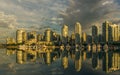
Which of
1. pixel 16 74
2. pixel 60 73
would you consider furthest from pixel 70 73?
pixel 16 74

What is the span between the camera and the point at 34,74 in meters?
66.9

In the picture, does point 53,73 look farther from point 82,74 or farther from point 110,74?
point 110,74

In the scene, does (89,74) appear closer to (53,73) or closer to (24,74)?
(53,73)

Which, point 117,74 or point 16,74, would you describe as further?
point 117,74

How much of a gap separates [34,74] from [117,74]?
20.6m

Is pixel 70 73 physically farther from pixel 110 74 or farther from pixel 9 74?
pixel 9 74

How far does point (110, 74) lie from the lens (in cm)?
7025

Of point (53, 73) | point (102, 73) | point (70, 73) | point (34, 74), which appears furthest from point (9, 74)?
point (102, 73)

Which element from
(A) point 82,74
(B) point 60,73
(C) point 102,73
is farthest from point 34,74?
(C) point 102,73

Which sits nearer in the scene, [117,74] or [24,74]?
[24,74]

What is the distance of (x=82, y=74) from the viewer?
70062 millimetres

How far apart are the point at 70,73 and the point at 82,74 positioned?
3.13 m

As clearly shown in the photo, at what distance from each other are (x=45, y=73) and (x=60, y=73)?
3.67 m

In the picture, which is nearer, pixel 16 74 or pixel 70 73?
pixel 16 74
